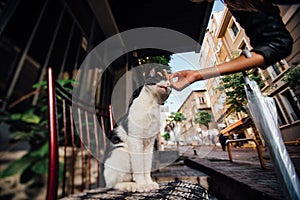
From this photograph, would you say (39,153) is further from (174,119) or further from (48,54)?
(48,54)

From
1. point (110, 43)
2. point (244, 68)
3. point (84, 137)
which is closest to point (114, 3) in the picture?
point (110, 43)

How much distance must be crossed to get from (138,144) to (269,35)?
3.03ft

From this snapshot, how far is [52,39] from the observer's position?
149 cm

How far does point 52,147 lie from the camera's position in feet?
2.07

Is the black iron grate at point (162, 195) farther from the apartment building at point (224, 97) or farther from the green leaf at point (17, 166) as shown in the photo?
the apartment building at point (224, 97)

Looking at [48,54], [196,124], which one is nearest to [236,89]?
[196,124]

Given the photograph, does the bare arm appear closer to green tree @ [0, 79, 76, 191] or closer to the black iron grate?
the black iron grate

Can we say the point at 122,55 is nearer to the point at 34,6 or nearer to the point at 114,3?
the point at 114,3

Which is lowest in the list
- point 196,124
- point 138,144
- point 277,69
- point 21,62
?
point 138,144

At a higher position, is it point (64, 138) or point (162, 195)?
point (64, 138)

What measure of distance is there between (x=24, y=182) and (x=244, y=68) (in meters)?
1.24

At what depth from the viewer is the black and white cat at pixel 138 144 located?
1001mm

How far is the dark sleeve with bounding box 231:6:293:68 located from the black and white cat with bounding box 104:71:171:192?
559mm

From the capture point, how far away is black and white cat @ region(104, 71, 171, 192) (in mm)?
1001
